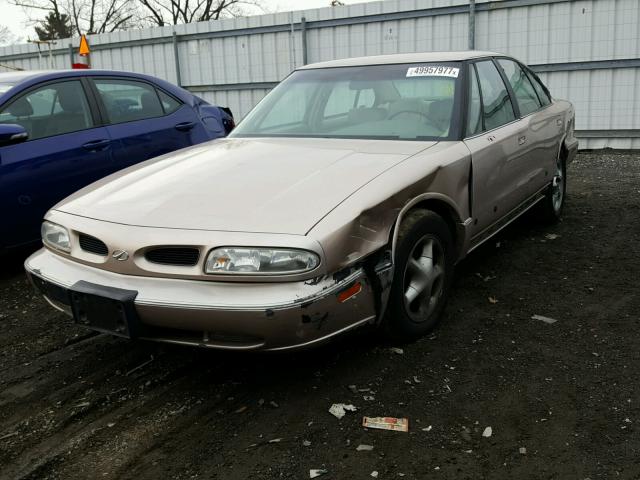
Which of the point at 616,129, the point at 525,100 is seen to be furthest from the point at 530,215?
the point at 616,129

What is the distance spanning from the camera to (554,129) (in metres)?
5.13

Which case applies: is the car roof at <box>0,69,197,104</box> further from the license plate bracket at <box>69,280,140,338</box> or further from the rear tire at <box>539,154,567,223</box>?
the rear tire at <box>539,154,567,223</box>

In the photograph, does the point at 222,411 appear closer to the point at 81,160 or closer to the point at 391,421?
the point at 391,421

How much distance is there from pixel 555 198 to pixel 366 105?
92.4 inches

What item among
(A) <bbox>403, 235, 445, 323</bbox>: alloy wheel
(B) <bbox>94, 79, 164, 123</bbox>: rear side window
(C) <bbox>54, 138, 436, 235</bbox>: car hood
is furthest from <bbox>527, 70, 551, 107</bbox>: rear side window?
(B) <bbox>94, 79, 164, 123</bbox>: rear side window

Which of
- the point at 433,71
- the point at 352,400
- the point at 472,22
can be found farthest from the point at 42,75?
the point at 472,22

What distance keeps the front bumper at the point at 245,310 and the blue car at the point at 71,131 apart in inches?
82.4

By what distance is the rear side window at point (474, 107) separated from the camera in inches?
149

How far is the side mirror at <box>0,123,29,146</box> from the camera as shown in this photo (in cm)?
423

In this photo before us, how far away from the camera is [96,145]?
485cm

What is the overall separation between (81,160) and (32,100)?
1.93 ft

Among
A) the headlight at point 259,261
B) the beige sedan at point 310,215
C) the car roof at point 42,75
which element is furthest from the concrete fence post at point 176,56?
the headlight at point 259,261

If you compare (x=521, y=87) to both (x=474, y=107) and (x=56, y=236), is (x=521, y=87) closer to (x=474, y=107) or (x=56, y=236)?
(x=474, y=107)

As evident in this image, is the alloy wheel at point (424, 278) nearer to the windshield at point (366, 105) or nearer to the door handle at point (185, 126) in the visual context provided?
the windshield at point (366, 105)
